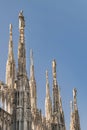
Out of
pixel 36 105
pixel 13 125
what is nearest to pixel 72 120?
pixel 36 105

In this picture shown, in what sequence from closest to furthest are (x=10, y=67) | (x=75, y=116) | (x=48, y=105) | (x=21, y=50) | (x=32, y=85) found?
(x=21, y=50) → (x=10, y=67) → (x=32, y=85) → (x=48, y=105) → (x=75, y=116)

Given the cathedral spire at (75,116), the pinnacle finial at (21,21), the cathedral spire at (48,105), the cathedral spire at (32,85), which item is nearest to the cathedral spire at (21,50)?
the pinnacle finial at (21,21)

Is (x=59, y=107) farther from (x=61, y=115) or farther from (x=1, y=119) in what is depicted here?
(x=1, y=119)

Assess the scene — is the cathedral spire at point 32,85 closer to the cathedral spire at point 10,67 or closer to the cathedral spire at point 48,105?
the cathedral spire at point 48,105

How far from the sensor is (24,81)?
40531mm

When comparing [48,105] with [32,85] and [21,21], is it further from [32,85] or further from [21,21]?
[21,21]

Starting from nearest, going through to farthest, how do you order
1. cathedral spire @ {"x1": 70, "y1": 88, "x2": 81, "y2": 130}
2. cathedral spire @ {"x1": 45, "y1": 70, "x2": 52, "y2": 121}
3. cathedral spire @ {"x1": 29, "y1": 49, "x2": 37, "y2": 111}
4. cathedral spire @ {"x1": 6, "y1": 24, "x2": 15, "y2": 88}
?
cathedral spire @ {"x1": 6, "y1": 24, "x2": 15, "y2": 88} < cathedral spire @ {"x1": 29, "y1": 49, "x2": 37, "y2": 111} < cathedral spire @ {"x1": 45, "y1": 70, "x2": 52, "y2": 121} < cathedral spire @ {"x1": 70, "y1": 88, "x2": 81, "y2": 130}

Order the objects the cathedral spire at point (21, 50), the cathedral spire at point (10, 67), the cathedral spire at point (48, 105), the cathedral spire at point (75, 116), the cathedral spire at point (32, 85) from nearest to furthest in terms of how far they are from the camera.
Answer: the cathedral spire at point (21, 50) < the cathedral spire at point (10, 67) < the cathedral spire at point (32, 85) < the cathedral spire at point (48, 105) < the cathedral spire at point (75, 116)

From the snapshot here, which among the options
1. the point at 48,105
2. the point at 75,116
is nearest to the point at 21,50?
the point at 48,105

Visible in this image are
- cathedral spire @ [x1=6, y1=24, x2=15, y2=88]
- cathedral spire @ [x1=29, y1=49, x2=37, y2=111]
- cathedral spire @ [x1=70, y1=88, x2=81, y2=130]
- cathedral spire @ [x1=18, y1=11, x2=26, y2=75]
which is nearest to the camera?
cathedral spire @ [x1=18, y1=11, x2=26, y2=75]

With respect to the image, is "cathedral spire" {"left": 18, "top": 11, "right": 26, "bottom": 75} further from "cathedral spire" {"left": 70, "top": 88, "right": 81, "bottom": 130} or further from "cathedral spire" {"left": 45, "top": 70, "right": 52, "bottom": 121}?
"cathedral spire" {"left": 70, "top": 88, "right": 81, "bottom": 130}

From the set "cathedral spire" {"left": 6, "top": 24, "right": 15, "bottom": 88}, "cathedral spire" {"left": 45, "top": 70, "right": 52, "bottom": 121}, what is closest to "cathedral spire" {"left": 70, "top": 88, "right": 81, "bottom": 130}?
Result: "cathedral spire" {"left": 45, "top": 70, "right": 52, "bottom": 121}

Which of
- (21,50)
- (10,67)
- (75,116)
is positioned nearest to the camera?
(21,50)

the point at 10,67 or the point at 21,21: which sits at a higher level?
the point at 21,21
